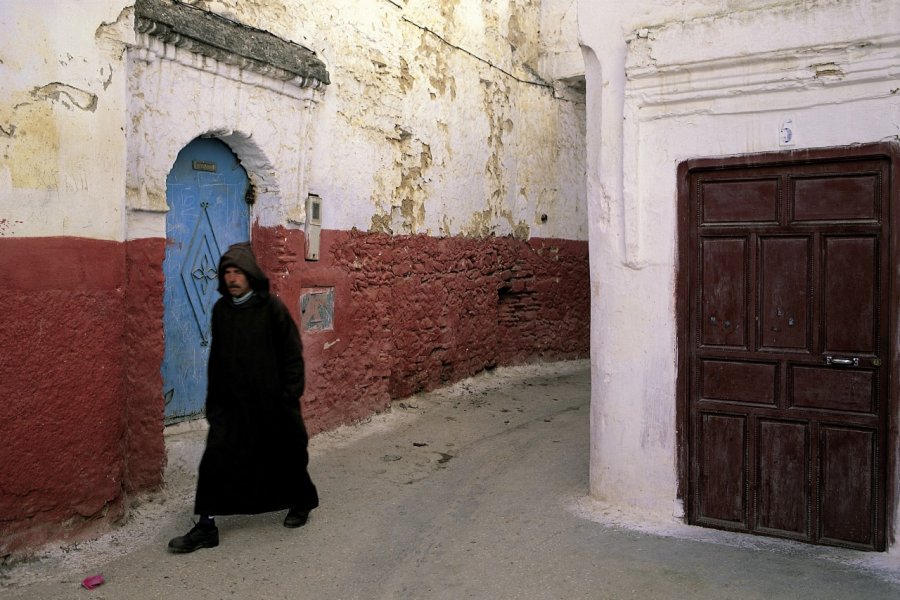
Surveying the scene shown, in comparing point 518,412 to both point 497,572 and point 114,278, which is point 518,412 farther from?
point 114,278

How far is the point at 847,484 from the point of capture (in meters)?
4.02

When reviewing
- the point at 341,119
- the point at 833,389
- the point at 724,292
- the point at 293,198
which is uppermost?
the point at 341,119

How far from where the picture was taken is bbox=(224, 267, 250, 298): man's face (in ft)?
13.6

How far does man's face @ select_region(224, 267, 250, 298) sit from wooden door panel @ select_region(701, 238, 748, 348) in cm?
253

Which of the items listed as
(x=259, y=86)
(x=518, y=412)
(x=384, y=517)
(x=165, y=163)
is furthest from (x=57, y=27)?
(x=518, y=412)

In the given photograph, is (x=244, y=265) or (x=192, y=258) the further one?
(x=192, y=258)

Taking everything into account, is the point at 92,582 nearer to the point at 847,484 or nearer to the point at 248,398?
the point at 248,398

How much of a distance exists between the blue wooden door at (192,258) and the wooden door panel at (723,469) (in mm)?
3460

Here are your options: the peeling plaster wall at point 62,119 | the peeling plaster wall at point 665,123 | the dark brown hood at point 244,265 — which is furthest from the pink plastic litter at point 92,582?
the peeling plaster wall at point 665,123

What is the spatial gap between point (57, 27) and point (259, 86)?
6.49 ft

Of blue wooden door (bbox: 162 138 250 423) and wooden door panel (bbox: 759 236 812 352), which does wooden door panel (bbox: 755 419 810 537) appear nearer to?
wooden door panel (bbox: 759 236 812 352)

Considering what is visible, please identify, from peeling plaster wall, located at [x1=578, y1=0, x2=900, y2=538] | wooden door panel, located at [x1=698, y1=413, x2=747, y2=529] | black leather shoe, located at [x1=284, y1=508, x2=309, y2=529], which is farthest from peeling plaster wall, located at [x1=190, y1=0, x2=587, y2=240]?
wooden door panel, located at [x1=698, y1=413, x2=747, y2=529]

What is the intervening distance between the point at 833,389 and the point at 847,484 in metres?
0.49

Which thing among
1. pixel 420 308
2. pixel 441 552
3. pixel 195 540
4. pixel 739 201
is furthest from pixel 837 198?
pixel 420 308
